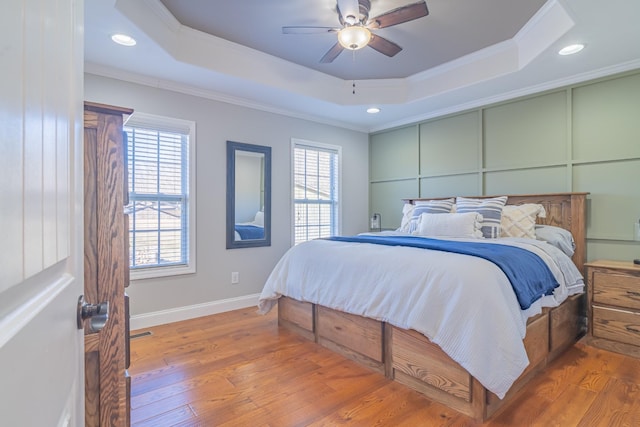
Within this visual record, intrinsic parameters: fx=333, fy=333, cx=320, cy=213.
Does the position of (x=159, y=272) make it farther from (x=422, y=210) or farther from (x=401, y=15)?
(x=401, y=15)

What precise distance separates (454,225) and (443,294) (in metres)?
1.43

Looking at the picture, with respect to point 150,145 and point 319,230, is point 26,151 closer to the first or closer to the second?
point 150,145

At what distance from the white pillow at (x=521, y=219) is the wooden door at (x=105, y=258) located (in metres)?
3.14

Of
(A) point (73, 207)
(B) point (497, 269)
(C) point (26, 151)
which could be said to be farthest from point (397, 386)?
(C) point (26, 151)

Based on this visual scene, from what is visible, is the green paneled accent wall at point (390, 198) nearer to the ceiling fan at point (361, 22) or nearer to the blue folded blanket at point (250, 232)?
the blue folded blanket at point (250, 232)

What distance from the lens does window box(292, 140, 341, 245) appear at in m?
Result: 4.48

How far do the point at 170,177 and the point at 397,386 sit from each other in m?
2.85

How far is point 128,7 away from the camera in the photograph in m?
2.31

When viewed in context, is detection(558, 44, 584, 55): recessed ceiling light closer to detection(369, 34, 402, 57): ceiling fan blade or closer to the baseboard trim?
detection(369, 34, 402, 57): ceiling fan blade

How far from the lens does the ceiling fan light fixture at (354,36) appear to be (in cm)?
241

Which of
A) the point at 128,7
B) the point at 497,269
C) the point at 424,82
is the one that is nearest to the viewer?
the point at 497,269

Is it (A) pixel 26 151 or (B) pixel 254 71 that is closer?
(A) pixel 26 151

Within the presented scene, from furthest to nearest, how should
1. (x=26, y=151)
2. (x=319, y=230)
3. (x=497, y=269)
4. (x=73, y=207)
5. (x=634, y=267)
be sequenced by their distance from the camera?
1. (x=319, y=230)
2. (x=634, y=267)
3. (x=497, y=269)
4. (x=73, y=207)
5. (x=26, y=151)

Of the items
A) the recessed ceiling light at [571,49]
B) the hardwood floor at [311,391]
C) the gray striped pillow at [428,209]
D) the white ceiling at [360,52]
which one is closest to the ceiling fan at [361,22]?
the white ceiling at [360,52]
